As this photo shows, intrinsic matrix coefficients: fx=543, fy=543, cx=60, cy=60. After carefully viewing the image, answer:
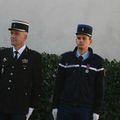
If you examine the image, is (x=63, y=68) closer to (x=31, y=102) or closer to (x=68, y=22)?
(x=31, y=102)

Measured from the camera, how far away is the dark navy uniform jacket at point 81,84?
649 centimetres

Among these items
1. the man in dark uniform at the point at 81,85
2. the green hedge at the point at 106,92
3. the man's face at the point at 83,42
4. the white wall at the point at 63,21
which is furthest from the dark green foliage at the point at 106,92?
the man's face at the point at 83,42

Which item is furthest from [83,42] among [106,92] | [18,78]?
[106,92]

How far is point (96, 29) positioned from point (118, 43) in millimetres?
460

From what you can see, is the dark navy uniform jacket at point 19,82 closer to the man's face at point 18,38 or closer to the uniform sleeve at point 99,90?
the man's face at point 18,38

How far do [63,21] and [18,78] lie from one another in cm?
346

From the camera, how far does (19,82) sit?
21.5 feet

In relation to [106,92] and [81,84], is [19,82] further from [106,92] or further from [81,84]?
[106,92]

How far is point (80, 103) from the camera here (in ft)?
21.2

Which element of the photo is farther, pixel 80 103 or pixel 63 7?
pixel 63 7

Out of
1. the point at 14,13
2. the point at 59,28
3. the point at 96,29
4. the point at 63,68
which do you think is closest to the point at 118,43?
the point at 96,29

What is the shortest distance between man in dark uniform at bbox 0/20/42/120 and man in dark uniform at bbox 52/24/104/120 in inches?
12.1

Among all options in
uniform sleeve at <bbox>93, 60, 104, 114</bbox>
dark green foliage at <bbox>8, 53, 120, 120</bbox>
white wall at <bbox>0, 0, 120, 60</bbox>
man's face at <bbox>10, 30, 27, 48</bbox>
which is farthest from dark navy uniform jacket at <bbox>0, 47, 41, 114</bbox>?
white wall at <bbox>0, 0, 120, 60</bbox>

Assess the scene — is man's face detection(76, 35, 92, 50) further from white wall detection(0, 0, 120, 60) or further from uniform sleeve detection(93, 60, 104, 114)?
white wall detection(0, 0, 120, 60)
